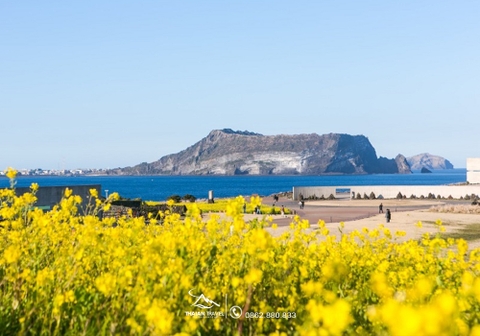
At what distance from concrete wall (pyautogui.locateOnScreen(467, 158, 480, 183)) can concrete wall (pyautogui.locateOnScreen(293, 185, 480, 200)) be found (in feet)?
101

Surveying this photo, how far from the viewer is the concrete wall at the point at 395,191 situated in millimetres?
54062

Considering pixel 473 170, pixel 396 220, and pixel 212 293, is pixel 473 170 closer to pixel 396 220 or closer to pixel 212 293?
pixel 396 220

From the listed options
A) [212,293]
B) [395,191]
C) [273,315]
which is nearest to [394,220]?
[395,191]

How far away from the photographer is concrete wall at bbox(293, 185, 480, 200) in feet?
177

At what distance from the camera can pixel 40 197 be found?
26.0 meters

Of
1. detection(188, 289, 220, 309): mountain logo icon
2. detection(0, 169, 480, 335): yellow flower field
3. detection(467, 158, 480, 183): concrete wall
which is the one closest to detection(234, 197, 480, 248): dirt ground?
detection(0, 169, 480, 335): yellow flower field

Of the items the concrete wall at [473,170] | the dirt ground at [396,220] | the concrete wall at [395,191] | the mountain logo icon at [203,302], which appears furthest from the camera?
the concrete wall at [473,170]

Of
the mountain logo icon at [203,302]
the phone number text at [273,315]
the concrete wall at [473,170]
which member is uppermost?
the concrete wall at [473,170]

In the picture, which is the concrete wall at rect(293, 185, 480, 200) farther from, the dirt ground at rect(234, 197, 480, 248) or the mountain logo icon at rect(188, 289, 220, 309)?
the mountain logo icon at rect(188, 289, 220, 309)

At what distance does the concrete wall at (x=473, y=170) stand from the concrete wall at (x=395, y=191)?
101 ft

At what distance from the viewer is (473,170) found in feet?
273

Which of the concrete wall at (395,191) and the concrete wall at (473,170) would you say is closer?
the concrete wall at (395,191)

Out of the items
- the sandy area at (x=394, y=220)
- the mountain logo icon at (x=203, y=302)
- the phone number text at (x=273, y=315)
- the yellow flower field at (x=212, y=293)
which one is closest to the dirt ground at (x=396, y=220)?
the sandy area at (x=394, y=220)

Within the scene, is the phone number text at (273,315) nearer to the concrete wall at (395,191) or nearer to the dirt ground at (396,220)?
the dirt ground at (396,220)
